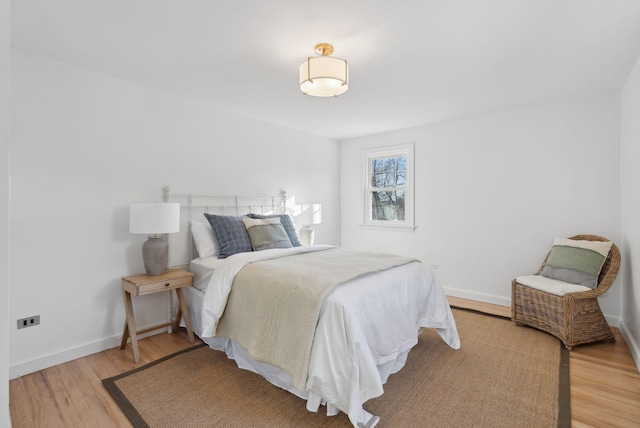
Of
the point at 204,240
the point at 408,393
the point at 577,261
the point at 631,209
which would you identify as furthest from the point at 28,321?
the point at 631,209

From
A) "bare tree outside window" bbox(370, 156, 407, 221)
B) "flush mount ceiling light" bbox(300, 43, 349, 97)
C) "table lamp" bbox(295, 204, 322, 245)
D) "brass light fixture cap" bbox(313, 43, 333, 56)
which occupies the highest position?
"brass light fixture cap" bbox(313, 43, 333, 56)

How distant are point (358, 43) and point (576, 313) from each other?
9.32 ft

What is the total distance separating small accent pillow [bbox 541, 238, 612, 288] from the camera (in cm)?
289

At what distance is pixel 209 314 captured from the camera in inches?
95.2

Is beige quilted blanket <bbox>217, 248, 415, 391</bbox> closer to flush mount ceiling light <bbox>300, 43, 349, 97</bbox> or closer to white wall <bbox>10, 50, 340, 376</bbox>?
white wall <bbox>10, 50, 340, 376</bbox>

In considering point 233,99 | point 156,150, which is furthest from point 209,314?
point 233,99

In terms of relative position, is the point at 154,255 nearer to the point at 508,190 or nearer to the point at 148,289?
the point at 148,289

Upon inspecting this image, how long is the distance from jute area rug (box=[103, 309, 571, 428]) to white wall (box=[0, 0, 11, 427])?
2.64ft

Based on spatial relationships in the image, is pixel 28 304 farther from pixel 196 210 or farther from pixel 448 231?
pixel 448 231

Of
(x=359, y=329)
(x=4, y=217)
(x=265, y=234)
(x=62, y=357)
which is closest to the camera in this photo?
(x=4, y=217)

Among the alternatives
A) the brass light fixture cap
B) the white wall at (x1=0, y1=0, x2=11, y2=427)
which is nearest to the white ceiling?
the brass light fixture cap

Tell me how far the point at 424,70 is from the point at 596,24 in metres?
1.08

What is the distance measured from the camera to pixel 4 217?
1224mm

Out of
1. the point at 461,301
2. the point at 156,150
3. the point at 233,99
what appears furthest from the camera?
the point at 461,301
